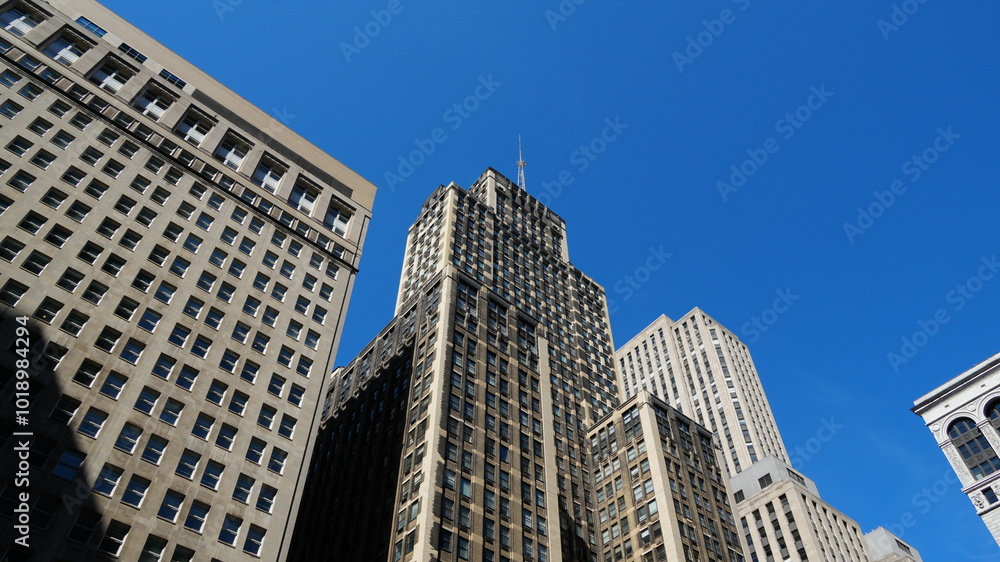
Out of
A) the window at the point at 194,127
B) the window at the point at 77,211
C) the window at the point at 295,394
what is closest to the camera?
the window at the point at 77,211

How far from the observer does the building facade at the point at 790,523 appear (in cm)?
9581

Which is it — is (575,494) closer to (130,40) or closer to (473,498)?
(473,498)

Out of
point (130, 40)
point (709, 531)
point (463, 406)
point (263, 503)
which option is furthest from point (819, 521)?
point (130, 40)

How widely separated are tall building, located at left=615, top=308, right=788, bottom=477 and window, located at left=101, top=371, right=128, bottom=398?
3640 inches

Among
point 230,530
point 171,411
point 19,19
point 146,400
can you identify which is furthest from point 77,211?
point 230,530

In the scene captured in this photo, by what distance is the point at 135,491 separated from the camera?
4203 centimetres

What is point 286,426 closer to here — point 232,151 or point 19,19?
point 232,151

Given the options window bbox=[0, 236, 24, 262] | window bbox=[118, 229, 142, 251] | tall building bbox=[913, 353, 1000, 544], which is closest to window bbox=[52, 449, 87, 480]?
window bbox=[0, 236, 24, 262]

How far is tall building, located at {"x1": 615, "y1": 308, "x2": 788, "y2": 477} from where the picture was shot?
135375 mm

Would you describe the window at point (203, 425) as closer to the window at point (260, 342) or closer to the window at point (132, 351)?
the window at point (132, 351)

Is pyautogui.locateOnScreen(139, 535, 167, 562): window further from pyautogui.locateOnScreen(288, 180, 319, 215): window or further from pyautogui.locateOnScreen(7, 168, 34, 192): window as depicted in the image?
pyautogui.locateOnScreen(288, 180, 319, 215): window

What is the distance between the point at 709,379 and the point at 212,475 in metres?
121

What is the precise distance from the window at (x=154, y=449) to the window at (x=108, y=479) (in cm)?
184

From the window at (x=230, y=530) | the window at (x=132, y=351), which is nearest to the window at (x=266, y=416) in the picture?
the window at (x=230, y=530)
